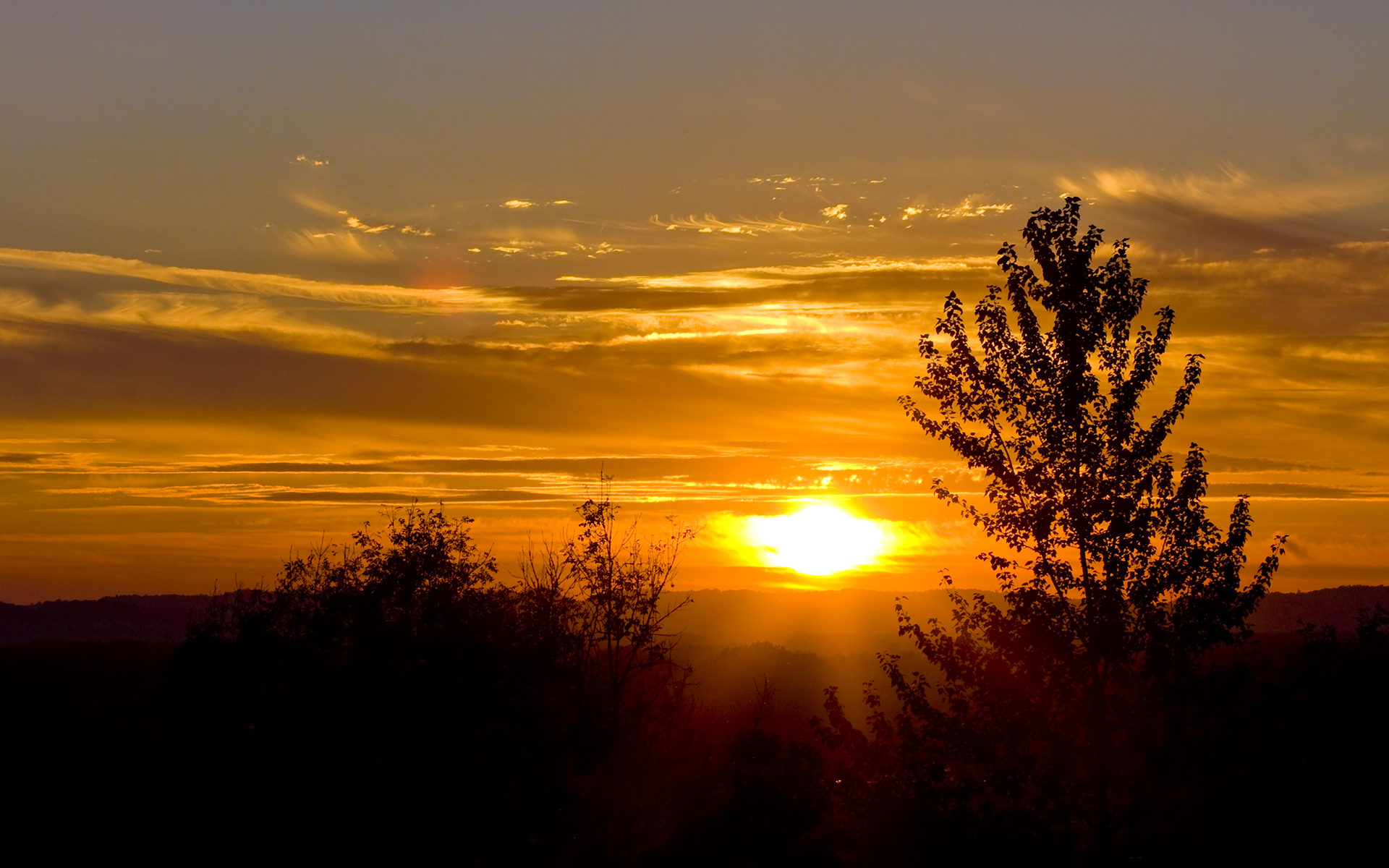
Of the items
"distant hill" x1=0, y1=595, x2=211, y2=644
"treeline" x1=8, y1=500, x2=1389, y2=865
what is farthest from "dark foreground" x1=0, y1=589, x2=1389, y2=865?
"distant hill" x1=0, y1=595, x2=211, y2=644

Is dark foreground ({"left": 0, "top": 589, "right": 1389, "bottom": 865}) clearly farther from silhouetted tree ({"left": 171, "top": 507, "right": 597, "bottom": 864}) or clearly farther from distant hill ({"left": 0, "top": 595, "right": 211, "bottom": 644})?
distant hill ({"left": 0, "top": 595, "right": 211, "bottom": 644})

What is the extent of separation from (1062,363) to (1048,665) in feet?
18.3

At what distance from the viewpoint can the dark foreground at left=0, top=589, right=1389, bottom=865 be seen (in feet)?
65.4

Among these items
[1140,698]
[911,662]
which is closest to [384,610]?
[1140,698]

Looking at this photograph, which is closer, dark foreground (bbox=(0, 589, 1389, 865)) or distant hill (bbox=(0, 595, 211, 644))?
dark foreground (bbox=(0, 589, 1389, 865))

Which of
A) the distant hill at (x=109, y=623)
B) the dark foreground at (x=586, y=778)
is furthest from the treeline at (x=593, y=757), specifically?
the distant hill at (x=109, y=623)

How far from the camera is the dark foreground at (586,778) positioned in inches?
785

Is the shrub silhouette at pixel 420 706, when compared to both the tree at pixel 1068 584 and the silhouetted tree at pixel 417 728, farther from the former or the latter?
the tree at pixel 1068 584

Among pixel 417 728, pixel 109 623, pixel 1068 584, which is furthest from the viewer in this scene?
pixel 109 623

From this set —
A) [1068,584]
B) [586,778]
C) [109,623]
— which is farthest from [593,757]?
[109,623]

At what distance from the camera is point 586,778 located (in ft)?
109

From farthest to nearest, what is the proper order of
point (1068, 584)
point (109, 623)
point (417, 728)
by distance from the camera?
point (109, 623)
point (417, 728)
point (1068, 584)

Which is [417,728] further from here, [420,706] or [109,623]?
[109,623]

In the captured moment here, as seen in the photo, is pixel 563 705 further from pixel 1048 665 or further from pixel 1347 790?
pixel 1347 790
